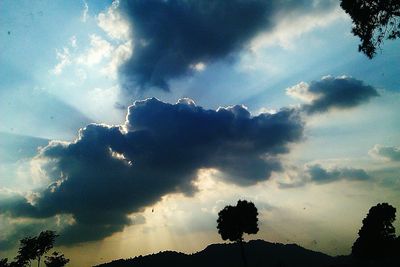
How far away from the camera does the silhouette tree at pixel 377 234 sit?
60812 mm

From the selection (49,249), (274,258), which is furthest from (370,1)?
(274,258)

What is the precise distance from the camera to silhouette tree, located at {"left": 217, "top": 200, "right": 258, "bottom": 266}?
2383 inches

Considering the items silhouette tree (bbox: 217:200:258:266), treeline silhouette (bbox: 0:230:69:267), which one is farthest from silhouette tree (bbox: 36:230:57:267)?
silhouette tree (bbox: 217:200:258:266)

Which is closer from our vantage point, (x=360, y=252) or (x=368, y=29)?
(x=368, y=29)

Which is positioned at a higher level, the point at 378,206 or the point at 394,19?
the point at 394,19

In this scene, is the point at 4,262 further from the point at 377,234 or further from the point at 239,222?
the point at 377,234

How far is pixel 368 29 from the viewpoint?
20.2 meters

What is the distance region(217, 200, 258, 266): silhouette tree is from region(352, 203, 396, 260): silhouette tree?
2270 cm

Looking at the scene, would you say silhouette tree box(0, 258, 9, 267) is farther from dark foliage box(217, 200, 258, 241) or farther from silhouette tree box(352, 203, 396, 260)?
silhouette tree box(352, 203, 396, 260)

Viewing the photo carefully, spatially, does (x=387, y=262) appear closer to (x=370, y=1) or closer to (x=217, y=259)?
(x=370, y=1)

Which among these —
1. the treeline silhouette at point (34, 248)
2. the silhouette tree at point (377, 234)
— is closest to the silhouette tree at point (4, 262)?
the treeline silhouette at point (34, 248)

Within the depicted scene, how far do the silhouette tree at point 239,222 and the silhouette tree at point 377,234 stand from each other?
22695 millimetres

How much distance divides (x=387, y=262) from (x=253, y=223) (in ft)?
85.7

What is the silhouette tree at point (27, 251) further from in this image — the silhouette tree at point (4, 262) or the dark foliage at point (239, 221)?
the dark foliage at point (239, 221)
